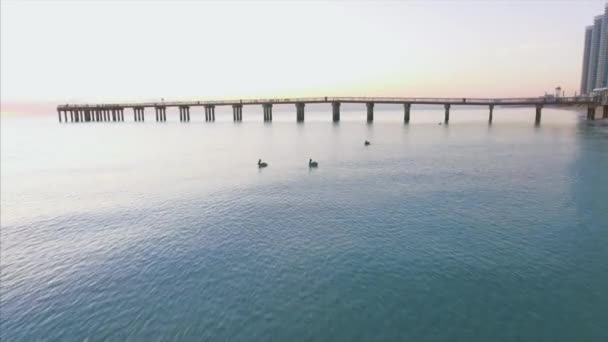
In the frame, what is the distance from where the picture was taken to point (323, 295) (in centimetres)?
1282

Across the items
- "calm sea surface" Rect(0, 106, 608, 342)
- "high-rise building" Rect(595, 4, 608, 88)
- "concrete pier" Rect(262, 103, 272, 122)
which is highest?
"high-rise building" Rect(595, 4, 608, 88)

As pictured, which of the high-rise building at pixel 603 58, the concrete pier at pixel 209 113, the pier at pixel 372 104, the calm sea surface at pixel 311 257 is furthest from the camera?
the high-rise building at pixel 603 58

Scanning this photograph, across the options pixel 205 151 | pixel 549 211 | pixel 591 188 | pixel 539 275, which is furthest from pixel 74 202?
pixel 591 188

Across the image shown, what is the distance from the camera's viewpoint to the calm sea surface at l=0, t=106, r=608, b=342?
11.3 m

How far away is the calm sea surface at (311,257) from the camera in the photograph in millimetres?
11273

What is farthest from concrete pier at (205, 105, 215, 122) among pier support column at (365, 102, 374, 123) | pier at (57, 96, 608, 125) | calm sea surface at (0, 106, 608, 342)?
calm sea surface at (0, 106, 608, 342)

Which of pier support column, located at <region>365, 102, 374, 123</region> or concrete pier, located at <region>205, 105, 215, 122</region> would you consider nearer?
pier support column, located at <region>365, 102, 374, 123</region>

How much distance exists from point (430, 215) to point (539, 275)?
7.73 meters

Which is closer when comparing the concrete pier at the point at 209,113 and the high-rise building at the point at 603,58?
the concrete pier at the point at 209,113

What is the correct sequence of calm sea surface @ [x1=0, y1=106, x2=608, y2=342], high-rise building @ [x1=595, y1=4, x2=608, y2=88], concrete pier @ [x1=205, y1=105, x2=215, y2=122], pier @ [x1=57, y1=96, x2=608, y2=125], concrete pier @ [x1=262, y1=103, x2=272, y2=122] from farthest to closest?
high-rise building @ [x1=595, y1=4, x2=608, y2=88] → concrete pier @ [x1=205, y1=105, x2=215, y2=122] → concrete pier @ [x1=262, y1=103, x2=272, y2=122] → pier @ [x1=57, y1=96, x2=608, y2=125] → calm sea surface @ [x1=0, y1=106, x2=608, y2=342]

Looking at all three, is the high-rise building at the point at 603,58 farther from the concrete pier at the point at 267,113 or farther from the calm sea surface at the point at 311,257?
the calm sea surface at the point at 311,257

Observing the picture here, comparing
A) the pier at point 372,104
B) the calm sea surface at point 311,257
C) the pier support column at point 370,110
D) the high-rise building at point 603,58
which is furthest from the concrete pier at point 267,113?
the high-rise building at point 603,58

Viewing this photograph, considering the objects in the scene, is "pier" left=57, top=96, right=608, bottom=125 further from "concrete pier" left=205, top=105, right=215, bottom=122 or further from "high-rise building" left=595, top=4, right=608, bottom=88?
"high-rise building" left=595, top=4, right=608, bottom=88

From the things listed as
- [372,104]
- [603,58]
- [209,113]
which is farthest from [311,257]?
[603,58]
